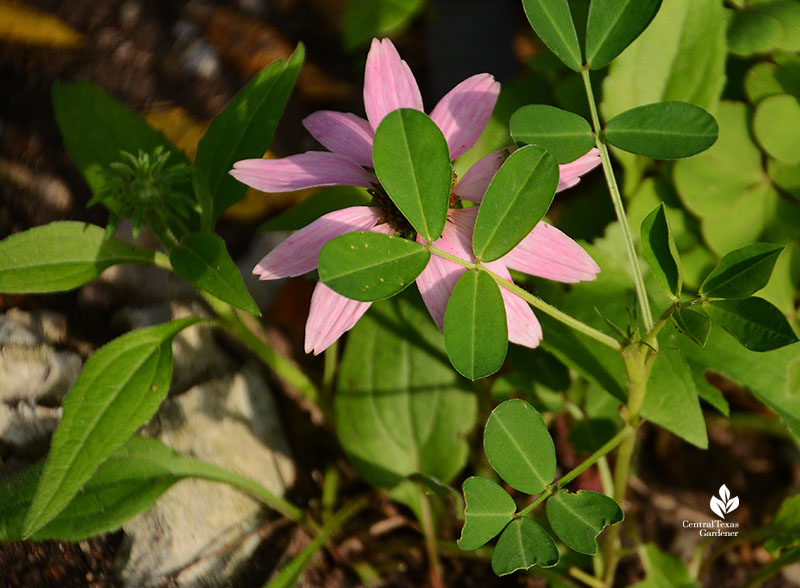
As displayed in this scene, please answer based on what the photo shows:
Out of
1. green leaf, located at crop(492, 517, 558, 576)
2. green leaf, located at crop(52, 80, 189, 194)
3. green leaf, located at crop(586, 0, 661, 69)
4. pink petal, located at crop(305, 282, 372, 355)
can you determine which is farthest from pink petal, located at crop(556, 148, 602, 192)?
green leaf, located at crop(52, 80, 189, 194)

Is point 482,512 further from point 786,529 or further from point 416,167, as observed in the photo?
point 786,529

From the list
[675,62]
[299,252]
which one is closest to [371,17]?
[675,62]

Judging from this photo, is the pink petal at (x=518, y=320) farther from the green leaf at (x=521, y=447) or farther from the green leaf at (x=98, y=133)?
the green leaf at (x=98, y=133)

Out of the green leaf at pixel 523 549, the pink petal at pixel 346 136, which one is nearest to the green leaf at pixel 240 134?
the pink petal at pixel 346 136

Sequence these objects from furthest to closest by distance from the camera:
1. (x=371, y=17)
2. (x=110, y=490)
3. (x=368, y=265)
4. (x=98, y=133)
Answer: (x=371, y=17)
(x=98, y=133)
(x=110, y=490)
(x=368, y=265)

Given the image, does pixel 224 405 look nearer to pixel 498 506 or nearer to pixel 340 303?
pixel 340 303

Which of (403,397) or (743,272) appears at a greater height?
(743,272)

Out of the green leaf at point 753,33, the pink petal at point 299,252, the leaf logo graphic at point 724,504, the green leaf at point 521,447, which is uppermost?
the green leaf at point 753,33
